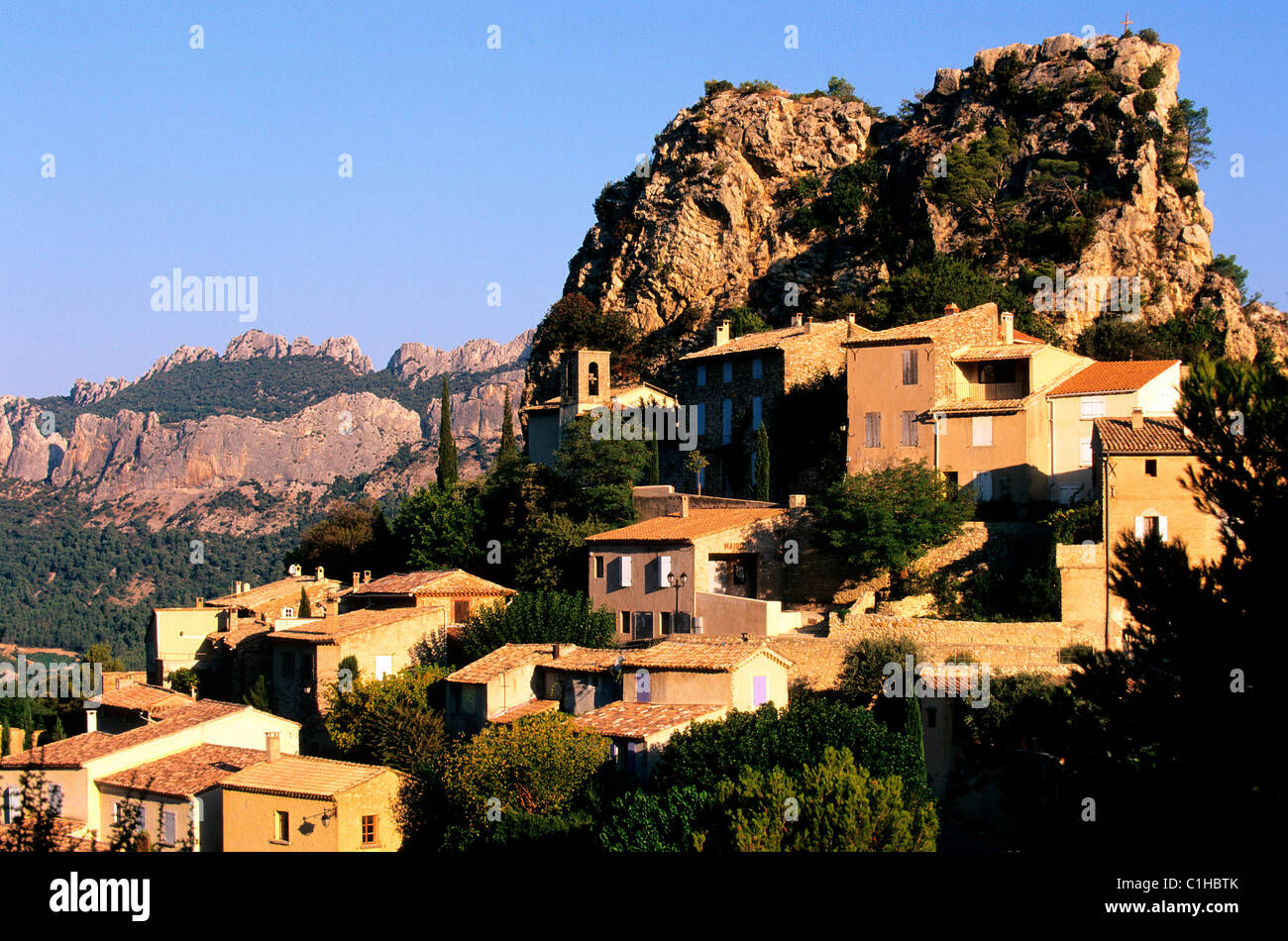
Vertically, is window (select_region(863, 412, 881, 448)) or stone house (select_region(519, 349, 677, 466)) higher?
stone house (select_region(519, 349, 677, 466))

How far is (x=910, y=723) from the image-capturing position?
28031mm

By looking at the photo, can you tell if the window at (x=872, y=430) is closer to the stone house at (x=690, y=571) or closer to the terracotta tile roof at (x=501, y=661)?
the stone house at (x=690, y=571)

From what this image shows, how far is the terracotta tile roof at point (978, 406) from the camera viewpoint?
3616 centimetres

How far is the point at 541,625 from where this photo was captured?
118ft

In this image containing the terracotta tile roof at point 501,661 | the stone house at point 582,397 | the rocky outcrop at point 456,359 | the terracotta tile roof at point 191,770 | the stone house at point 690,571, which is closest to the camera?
the terracotta tile roof at point 191,770

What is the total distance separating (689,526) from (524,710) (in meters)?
8.13

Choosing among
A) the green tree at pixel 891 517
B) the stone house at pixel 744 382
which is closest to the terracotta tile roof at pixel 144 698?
the stone house at pixel 744 382

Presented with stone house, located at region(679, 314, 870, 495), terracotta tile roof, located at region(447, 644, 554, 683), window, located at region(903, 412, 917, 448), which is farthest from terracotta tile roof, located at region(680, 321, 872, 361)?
terracotta tile roof, located at region(447, 644, 554, 683)

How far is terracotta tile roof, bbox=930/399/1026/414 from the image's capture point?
3616 cm

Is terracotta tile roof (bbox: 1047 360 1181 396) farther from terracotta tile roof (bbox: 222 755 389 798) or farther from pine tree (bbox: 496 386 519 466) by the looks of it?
terracotta tile roof (bbox: 222 755 389 798)

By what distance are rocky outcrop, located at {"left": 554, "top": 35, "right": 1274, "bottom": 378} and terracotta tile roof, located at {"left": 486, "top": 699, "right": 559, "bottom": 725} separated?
87.6 feet

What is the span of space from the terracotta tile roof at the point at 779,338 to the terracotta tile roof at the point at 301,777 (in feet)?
70.8

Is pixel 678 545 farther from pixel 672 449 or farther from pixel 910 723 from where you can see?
pixel 672 449

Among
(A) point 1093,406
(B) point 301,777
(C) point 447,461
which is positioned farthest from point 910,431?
(C) point 447,461
